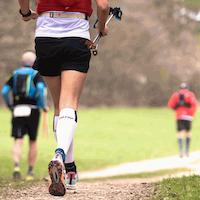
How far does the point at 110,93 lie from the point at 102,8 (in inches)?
1829

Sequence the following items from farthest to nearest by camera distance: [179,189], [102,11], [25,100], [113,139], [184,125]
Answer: [113,139] → [184,125] → [25,100] → [179,189] → [102,11]

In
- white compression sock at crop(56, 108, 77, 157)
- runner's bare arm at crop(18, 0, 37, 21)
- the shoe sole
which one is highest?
runner's bare arm at crop(18, 0, 37, 21)

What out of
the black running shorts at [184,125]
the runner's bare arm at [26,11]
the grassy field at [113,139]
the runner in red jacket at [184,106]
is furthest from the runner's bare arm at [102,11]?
the black running shorts at [184,125]

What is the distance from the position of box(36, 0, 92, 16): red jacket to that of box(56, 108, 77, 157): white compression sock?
0.85 meters

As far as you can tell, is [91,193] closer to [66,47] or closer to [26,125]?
[66,47]

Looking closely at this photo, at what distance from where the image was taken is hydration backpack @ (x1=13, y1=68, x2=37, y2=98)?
1187 centimetres

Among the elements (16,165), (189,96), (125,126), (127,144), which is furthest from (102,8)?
(125,126)

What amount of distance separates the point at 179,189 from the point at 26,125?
631 centimetres

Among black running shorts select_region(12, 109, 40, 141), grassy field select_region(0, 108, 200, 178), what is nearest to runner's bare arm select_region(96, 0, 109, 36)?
black running shorts select_region(12, 109, 40, 141)

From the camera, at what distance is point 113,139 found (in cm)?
2972

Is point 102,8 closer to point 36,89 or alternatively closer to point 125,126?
point 36,89

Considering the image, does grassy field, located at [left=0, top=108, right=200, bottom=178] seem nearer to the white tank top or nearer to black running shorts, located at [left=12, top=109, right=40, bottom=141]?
black running shorts, located at [left=12, top=109, right=40, bottom=141]

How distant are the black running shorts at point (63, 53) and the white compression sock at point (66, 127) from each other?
0.37 metres

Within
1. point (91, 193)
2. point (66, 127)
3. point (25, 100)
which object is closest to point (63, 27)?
point (66, 127)
